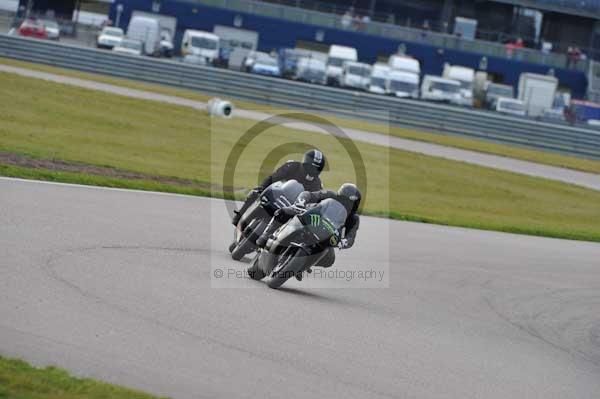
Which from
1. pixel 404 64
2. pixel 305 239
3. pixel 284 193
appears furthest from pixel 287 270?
pixel 404 64

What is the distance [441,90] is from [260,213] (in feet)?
132

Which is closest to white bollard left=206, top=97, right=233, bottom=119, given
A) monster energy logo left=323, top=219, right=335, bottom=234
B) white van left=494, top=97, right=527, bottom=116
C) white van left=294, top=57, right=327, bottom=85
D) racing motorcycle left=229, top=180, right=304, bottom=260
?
white van left=294, top=57, right=327, bottom=85

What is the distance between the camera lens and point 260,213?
12.2 m

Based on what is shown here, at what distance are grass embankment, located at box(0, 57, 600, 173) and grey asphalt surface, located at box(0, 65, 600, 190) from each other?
3.47 ft

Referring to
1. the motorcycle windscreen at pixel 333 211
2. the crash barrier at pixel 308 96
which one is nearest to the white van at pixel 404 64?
the crash barrier at pixel 308 96

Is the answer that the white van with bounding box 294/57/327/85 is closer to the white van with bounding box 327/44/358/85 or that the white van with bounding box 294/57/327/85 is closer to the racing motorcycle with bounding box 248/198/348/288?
the white van with bounding box 327/44/358/85

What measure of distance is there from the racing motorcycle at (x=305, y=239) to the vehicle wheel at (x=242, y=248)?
4.33ft

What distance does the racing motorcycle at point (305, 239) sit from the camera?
10.9 metres

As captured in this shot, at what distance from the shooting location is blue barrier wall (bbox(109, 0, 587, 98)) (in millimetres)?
59312

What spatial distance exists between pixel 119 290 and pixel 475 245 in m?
10.0

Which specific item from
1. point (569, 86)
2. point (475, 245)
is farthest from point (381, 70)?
point (475, 245)

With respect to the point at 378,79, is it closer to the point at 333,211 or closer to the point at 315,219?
the point at 333,211

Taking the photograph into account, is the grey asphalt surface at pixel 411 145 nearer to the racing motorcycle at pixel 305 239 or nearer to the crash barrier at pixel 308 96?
the crash barrier at pixel 308 96

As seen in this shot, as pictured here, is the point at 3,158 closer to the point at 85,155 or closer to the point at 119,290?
the point at 85,155
